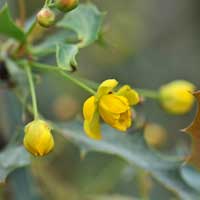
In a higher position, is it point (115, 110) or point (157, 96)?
point (115, 110)

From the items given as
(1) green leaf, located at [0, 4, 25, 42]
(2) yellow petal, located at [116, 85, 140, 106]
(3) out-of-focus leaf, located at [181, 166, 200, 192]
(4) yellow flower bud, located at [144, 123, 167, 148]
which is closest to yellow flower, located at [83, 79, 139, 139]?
(2) yellow petal, located at [116, 85, 140, 106]

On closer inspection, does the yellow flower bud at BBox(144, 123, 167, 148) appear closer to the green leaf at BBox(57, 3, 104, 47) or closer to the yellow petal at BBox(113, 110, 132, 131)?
the green leaf at BBox(57, 3, 104, 47)

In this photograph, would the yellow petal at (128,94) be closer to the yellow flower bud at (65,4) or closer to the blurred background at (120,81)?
the yellow flower bud at (65,4)

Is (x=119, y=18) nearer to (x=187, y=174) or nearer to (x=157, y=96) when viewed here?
(x=157, y=96)

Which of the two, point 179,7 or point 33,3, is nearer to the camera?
point 33,3

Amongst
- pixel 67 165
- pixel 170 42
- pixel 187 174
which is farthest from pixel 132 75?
pixel 187 174

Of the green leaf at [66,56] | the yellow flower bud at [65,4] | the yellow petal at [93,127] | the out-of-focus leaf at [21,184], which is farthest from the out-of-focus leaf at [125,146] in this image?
the yellow flower bud at [65,4]

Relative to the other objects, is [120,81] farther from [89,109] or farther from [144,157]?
[89,109]
